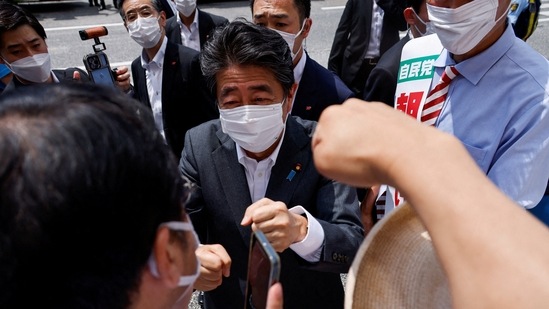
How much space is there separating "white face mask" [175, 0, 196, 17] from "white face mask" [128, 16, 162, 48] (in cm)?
100

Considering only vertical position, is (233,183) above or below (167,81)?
above

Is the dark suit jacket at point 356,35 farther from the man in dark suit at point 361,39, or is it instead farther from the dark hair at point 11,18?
the dark hair at point 11,18

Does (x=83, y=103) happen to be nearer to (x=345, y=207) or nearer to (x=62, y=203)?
(x=62, y=203)

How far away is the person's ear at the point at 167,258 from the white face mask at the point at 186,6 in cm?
402

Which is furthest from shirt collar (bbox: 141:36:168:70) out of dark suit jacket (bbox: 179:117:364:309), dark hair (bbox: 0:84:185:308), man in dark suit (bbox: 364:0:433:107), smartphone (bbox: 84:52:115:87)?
dark hair (bbox: 0:84:185:308)

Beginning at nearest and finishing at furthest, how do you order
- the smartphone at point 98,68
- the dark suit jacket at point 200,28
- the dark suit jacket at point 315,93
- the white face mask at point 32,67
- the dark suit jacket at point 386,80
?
the dark suit jacket at point 386,80 < the dark suit jacket at point 315,93 < the white face mask at point 32,67 < the smartphone at point 98,68 < the dark suit jacket at point 200,28

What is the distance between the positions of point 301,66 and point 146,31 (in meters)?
1.39

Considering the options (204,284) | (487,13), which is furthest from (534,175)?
(204,284)

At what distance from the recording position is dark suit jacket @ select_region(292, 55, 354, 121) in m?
2.60

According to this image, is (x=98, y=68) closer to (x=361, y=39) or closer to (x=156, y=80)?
(x=156, y=80)

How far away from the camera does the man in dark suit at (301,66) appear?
8.57ft

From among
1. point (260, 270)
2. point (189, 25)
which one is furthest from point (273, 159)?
point (189, 25)

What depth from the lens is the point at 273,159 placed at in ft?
5.66

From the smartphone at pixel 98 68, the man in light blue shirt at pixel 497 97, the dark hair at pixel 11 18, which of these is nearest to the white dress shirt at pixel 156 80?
the smartphone at pixel 98 68
